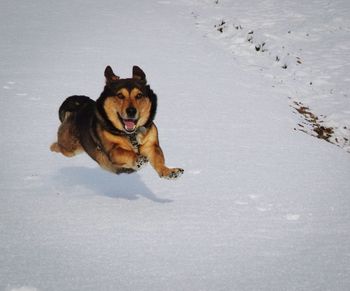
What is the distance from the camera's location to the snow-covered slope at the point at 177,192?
345cm

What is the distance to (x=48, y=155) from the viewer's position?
6.33 m

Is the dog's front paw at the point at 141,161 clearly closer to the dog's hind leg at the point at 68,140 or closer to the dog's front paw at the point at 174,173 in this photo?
the dog's front paw at the point at 174,173

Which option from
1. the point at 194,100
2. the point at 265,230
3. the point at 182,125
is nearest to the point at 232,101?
the point at 194,100

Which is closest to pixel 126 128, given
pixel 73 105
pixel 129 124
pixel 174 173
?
pixel 129 124

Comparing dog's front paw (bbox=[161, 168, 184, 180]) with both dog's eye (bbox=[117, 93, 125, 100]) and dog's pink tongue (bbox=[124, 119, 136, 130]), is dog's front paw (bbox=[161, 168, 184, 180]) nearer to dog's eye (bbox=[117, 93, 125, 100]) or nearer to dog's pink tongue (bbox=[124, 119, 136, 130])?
dog's pink tongue (bbox=[124, 119, 136, 130])

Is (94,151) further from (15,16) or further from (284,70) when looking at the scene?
(15,16)

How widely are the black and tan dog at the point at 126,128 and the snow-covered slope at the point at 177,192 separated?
1.70 feet

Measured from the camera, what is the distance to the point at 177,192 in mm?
5488

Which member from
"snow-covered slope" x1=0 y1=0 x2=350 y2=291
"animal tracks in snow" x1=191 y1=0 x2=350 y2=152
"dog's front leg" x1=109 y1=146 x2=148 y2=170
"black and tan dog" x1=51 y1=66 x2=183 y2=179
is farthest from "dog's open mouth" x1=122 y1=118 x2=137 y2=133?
"animal tracks in snow" x1=191 y1=0 x2=350 y2=152

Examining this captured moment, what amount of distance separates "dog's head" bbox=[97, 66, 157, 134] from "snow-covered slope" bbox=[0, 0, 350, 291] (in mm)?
969

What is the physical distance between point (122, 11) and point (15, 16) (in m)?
3.81

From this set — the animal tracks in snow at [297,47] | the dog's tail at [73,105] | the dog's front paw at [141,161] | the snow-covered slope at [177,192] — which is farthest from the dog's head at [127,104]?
the animal tracks in snow at [297,47]

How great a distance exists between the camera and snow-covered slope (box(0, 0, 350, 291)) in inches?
136

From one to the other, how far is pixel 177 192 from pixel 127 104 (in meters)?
1.50
